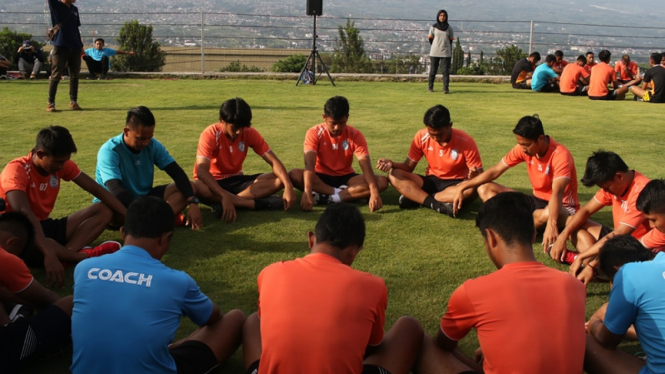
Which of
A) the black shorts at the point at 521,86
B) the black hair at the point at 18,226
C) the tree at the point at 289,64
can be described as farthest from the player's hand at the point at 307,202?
the tree at the point at 289,64

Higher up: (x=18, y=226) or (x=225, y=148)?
(x=225, y=148)

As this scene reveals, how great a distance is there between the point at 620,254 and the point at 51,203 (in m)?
4.41

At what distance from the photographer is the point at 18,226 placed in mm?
4059

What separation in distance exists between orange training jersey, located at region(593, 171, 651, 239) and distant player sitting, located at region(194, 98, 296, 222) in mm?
2998

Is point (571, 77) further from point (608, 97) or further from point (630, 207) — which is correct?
point (630, 207)

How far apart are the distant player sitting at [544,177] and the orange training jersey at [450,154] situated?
1.74 feet

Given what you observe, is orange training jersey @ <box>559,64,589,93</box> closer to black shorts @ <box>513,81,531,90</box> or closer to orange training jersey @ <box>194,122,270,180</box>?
black shorts @ <box>513,81,531,90</box>

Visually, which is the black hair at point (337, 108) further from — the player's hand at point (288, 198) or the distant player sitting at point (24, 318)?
the distant player sitting at point (24, 318)

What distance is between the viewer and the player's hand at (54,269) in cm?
448

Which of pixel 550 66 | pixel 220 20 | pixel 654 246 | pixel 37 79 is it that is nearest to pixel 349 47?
pixel 220 20

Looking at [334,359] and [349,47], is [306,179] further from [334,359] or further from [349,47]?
[349,47]

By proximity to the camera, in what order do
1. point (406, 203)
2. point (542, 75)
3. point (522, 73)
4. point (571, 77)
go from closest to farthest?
1. point (406, 203)
2. point (571, 77)
3. point (542, 75)
4. point (522, 73)

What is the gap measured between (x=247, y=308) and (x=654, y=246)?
9.92 ft

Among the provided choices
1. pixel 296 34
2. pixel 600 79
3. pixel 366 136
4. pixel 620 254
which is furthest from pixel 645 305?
pixel 296 34
